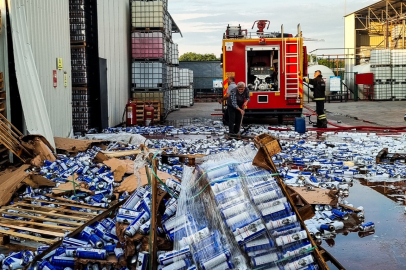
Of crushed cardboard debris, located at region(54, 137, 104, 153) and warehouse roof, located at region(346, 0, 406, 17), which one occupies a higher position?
warehouse roof, located at region(346, 0, 406, 17)

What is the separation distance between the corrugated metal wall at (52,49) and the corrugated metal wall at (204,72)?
1154 inches

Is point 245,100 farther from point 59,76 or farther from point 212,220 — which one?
point 212,220

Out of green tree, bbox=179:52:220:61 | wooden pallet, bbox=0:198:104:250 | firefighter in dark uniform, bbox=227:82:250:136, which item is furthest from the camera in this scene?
green tree, bbox=179:52:220:61

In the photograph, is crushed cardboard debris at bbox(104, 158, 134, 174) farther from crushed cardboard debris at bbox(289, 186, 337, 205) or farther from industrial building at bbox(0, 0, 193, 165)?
crushed cardboard debris at bbox(289, 186, 337, 205)

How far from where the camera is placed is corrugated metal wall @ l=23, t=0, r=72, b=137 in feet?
37.4

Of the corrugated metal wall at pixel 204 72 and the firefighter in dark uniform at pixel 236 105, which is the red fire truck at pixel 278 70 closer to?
the firefighter in dark uniform at pixel 236 105

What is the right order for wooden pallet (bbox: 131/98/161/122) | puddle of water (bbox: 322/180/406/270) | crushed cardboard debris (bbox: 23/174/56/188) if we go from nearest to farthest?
1. puddle of water (bbox: 322/180/406/270)
2. crushed cardboard debris (bbox: 23/174/56/188)
3. wooden pallet (bbox: 131/98/161/122)

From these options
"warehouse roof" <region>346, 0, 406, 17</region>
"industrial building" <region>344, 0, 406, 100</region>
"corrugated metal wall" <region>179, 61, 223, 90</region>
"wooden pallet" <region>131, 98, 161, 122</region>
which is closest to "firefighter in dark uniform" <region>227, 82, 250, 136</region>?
"wooden pallet" <region>131, 98, 161, 122</region>

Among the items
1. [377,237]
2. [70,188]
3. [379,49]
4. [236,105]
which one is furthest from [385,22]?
[377,237]

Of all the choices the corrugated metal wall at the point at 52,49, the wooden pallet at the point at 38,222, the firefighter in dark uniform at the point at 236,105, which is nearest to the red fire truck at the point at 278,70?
the firefighter in dark uniform at the point at 236,105

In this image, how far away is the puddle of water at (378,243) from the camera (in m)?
5.35

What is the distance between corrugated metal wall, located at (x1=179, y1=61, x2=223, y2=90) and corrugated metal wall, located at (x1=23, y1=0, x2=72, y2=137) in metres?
29.3

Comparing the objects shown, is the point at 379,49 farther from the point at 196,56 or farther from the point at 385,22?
the point at 196,56

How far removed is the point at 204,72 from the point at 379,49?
1416cm
